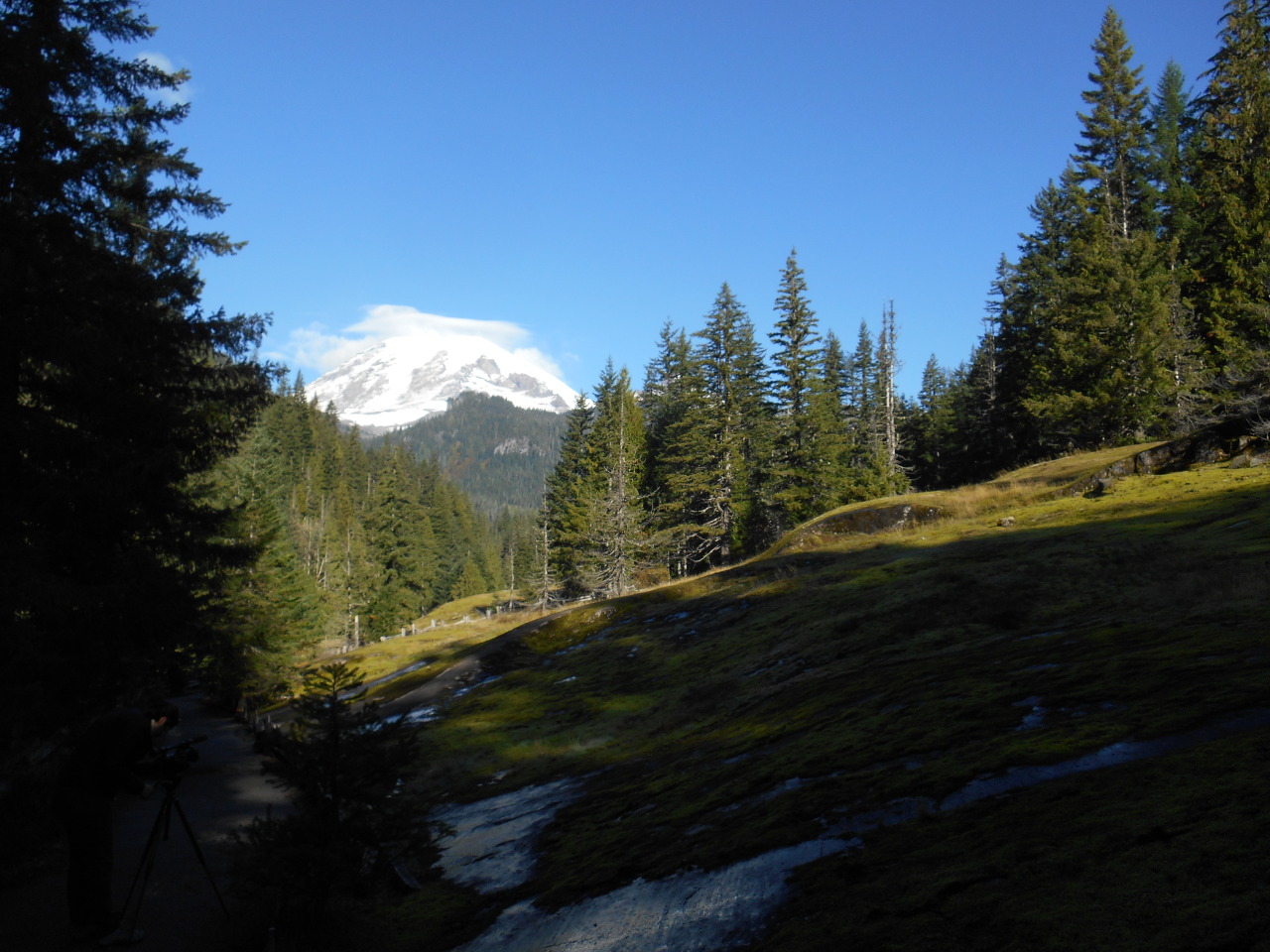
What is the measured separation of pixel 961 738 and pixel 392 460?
78.1 meters

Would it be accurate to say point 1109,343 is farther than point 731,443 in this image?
No

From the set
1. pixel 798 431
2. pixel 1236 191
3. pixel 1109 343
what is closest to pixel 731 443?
pixel 798 431

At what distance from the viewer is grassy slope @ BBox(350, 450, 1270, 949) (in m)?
3.80

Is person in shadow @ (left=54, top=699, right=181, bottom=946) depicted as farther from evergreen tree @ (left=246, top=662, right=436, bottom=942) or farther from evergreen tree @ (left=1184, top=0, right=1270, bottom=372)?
evergreen tree @ (left=1184, top=0, right=1270, bottom=372)

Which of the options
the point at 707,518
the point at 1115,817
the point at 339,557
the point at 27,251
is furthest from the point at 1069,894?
the point at 339,557

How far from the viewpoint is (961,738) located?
6.61m

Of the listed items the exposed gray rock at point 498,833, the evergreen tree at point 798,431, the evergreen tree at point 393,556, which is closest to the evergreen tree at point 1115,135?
the evergreen tree at point 798,431

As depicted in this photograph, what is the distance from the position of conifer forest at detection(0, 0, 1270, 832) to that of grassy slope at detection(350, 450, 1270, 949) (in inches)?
302

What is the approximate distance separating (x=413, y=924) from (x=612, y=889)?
2.41 meters

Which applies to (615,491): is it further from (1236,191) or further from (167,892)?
(167,892)

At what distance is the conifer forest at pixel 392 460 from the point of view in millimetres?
12539

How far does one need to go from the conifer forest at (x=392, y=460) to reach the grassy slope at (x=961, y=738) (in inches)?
302

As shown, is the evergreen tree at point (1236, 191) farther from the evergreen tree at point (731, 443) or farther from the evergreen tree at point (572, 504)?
the evergreen tree at point (572, 504)

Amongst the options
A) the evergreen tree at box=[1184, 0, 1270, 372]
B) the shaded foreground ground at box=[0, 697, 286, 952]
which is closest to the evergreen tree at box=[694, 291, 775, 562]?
the evergreen tree at box=[1184, 0, 1270, 372]
